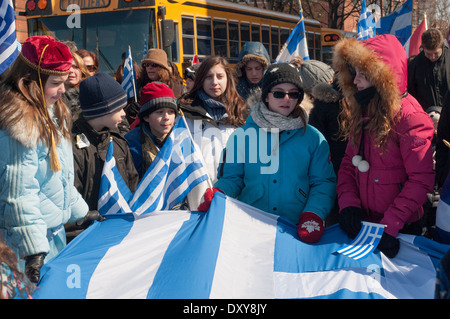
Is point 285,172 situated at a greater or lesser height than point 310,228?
greater

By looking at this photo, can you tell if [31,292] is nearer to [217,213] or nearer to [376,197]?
[217,213]

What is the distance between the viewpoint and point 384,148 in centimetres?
296

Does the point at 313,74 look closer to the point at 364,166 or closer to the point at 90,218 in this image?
the point at 364,166

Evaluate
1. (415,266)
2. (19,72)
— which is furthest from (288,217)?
(19,72)

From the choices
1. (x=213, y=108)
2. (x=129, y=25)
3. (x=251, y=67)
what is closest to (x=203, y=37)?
(x=129, y=25)

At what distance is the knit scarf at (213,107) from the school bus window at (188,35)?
7.08 metres

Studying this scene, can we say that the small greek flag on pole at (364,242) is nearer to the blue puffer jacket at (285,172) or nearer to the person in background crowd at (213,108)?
the blue puffer jacket at (285,172)

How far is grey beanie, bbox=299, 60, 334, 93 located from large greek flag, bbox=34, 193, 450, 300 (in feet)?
7.33

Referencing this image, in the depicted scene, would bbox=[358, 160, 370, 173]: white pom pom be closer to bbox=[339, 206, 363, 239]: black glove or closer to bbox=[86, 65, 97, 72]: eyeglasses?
bbox=[339, 206, 363, 239]: black glove

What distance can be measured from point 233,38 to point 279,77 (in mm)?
10263

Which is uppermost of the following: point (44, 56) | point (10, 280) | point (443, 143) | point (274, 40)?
point (274, 40)

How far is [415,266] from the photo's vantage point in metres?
2.73

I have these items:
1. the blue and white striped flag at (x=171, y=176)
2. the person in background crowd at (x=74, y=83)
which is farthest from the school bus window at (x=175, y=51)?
the blue and white striped flag at (x=171, y=176)

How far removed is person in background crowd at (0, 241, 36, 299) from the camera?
6.06ft
